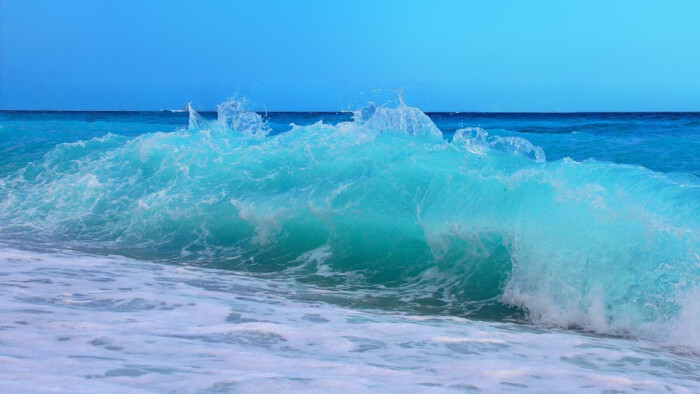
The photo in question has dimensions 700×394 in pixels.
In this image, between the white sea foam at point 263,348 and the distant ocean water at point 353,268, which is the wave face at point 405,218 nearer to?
the distant ocean water at point 353,268

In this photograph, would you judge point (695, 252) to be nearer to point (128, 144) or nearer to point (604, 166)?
point (604, 166)

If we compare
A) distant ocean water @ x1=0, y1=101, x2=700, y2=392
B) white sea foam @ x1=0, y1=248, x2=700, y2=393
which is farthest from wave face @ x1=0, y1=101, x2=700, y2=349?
white sea foam @ x1=0, y1=248, x2=700, y2=393

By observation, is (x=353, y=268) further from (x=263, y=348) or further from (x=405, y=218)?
(x=263, y=348)

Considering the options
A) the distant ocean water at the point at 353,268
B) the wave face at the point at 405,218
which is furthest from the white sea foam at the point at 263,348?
the wave face at the point at 405,218

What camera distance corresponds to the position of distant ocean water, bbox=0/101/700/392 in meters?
2.99

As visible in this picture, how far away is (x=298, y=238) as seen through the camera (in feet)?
24.6

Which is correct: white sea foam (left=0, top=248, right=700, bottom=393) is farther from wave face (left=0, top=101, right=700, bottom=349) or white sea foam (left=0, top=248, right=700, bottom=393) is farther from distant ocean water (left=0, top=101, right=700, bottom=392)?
wave face (left=0, top=101, right=700, bottom=349)

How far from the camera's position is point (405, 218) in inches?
290

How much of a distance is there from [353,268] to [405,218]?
1071 mm

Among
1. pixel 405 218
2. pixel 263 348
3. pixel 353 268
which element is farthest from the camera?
pixel 405 218

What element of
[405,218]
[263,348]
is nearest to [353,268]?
[405,218]

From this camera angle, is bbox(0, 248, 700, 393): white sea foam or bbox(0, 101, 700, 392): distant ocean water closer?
bbox(0, 248, 700, 393): white sea foam

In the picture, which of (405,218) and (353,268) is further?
(405,218)

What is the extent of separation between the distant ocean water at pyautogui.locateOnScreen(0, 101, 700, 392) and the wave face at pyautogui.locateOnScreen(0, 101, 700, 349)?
0.02m
